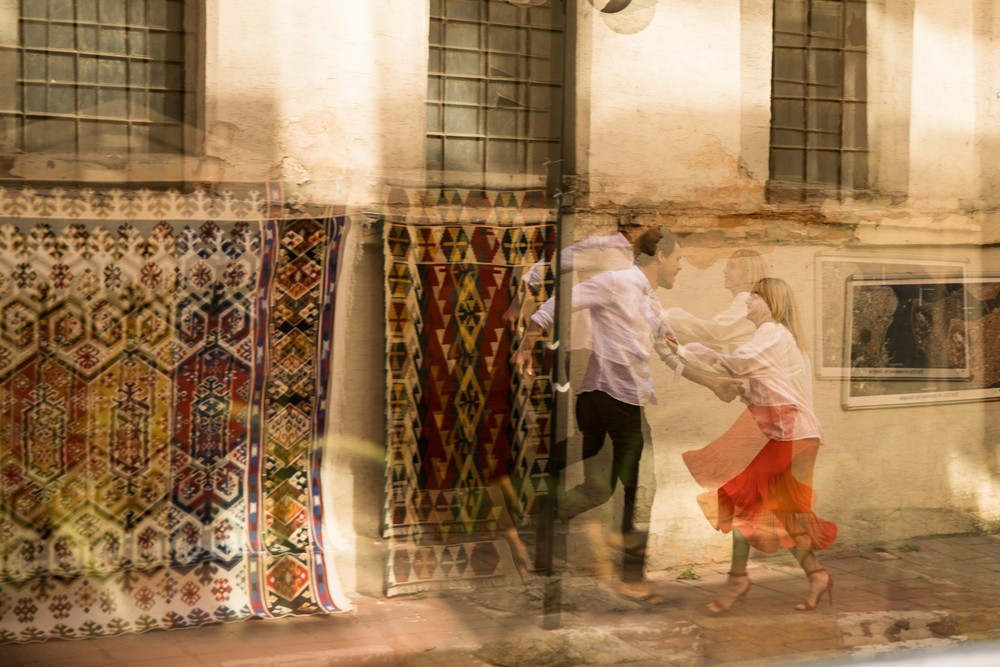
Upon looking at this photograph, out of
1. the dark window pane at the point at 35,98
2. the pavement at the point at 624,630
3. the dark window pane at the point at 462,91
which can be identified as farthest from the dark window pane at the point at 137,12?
the pavement at the point at 624,630

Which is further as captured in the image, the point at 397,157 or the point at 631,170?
the point at 631,170

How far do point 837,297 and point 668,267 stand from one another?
124 cm

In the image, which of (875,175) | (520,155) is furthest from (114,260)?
(875,175)

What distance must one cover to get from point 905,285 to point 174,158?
182 inches

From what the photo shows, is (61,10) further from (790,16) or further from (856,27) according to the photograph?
(856,27)

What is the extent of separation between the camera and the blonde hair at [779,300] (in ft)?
23.0

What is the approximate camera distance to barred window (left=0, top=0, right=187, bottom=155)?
590 cm

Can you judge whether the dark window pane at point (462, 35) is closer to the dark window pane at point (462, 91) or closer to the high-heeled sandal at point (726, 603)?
the dark window pane at point (462, 91)

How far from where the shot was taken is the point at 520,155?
6.87m

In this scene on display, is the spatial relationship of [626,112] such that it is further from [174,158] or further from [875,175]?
[174,158]

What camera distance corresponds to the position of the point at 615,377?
6762mm

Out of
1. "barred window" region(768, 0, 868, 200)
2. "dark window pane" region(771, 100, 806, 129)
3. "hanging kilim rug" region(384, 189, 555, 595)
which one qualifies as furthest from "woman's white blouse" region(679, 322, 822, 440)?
"dark window pane" region(771, 100, 806, 129)

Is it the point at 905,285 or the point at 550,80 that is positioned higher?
the point at 550,80

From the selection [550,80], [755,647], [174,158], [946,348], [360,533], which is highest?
[550,80]
